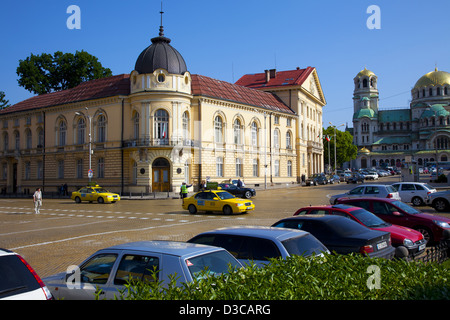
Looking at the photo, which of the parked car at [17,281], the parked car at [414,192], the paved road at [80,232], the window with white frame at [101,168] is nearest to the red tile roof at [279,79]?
the window with white frame at [101,168]

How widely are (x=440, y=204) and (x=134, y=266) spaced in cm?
2222

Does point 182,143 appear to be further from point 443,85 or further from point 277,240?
point 443,85

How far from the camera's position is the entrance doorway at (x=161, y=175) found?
45094mm

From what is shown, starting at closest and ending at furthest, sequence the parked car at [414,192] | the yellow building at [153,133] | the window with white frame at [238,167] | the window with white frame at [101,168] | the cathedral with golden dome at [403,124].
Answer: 1. the parked car at [414,192]
2. the yellow building at [153,133]
3. the window with white frame at [101,168]
4. the window with white frame at [238,167]
5. the cathedral with golden dome at [403,124]

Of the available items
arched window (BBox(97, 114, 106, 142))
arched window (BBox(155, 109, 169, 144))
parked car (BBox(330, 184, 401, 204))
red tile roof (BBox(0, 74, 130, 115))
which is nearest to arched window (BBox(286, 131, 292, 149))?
arched window (BBox(155, 109, 169, 144))

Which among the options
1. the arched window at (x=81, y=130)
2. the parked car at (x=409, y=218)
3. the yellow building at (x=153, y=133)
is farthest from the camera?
the arched window at (x=81, y=130)

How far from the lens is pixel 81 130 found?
51.9 m

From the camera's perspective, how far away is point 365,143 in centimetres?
15750

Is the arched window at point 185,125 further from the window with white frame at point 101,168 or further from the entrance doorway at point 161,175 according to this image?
the window with white frame at point 101,168

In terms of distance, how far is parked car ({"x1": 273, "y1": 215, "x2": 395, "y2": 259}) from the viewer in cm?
913

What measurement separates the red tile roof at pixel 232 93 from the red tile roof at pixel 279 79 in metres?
3.99

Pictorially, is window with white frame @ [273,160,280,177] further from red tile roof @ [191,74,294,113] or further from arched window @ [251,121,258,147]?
red tile roof @ [191,74,294,113]

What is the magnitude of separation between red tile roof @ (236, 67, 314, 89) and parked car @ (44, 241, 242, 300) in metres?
61.8

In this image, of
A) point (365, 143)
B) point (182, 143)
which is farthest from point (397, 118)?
point (182, 143)
